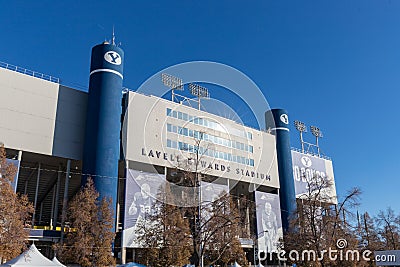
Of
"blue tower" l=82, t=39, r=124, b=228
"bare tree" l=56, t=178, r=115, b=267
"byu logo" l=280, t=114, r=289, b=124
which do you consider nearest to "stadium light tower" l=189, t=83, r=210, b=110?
"byu logo" l=280, t=114, r=289, b=124

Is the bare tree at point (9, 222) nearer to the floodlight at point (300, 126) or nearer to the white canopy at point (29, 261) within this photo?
the white canopy at point (29, 261)

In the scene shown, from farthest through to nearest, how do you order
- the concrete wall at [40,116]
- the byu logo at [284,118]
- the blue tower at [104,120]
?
the byu logo at [284,118], the blue tower at [104,120], the concrete wall at [40,116]

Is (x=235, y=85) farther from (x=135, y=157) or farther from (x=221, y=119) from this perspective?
(x=221, y=119)

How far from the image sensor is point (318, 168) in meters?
73.5

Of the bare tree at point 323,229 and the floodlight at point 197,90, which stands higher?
the floodlight at point 197,90

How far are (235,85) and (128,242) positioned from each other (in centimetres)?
2957

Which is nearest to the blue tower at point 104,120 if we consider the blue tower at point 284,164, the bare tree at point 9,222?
the bare tree at point 9,222

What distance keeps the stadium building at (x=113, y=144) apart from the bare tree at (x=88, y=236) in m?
4.86

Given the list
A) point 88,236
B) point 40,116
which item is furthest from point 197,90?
point 88,236

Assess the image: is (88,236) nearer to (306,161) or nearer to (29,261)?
(29,261)

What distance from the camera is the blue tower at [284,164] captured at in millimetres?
62906

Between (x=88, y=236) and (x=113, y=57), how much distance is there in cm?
2222

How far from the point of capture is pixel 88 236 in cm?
3139

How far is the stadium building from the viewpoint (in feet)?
130
